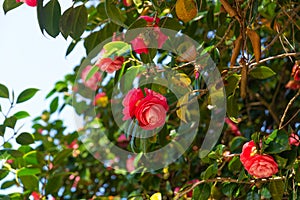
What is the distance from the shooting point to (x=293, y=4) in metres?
1.57

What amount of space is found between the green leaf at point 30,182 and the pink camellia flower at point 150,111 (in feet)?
2.15

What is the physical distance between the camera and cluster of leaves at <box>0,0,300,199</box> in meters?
1.26

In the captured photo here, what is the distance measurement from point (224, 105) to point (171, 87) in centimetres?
12

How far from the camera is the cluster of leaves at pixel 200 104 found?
4.13 feet

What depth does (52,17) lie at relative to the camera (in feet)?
3.96

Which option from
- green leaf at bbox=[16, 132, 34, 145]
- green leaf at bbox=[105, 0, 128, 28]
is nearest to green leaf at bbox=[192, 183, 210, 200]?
green leaf at bbox=[105, 0, 128, 28]

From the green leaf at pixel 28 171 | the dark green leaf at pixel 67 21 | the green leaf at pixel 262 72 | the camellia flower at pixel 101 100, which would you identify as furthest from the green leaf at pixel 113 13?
the camellia flower at pixel 101 100

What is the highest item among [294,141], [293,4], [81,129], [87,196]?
[293,4]

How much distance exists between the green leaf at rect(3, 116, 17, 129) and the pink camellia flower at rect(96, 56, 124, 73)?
379 millimetres

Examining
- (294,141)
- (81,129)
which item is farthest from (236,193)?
(81,129)

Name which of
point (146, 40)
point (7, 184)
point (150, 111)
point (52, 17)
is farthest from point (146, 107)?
point (7, 184)

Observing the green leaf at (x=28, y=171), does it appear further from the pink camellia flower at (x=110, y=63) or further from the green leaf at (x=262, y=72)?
the green leaf at (x=262, y=72)

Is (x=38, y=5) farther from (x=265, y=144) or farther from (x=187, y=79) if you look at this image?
(x=265, y=144)

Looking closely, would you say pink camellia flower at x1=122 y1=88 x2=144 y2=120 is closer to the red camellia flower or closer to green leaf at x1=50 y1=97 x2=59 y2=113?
the red camellia flower
